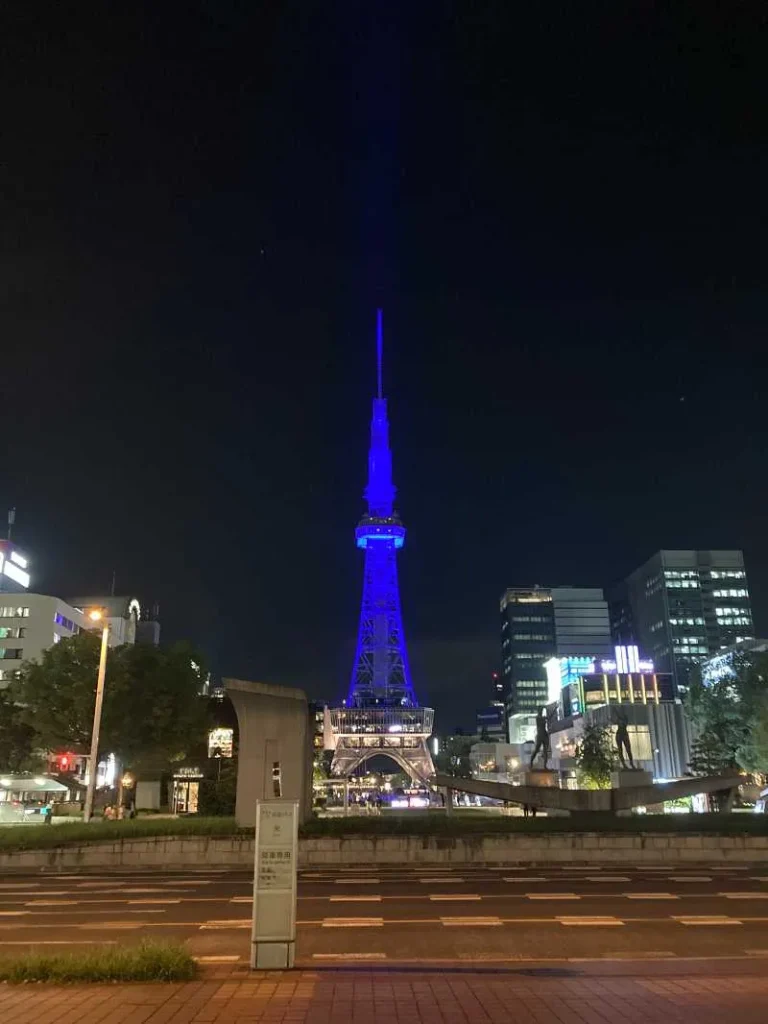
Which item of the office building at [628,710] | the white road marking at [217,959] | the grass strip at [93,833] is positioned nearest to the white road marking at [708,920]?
the white road marking at [217,959]

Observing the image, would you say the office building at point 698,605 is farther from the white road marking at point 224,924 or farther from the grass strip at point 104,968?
the grass strip at point 104,968

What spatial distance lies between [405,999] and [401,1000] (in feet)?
0.21

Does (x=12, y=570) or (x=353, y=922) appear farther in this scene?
(x=12, y=570)

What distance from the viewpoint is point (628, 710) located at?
4744 inches

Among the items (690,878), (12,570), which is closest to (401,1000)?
(690,878)

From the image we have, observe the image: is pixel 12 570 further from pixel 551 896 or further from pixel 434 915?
pixel 434 915

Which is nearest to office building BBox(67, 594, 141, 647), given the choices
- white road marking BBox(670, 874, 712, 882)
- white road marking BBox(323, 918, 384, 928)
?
white road marking BBox(670, 874, 712, 882)

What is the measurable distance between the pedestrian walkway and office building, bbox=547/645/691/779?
10016 centimetres

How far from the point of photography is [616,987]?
10047 mm

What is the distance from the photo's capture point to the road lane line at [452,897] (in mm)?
19125

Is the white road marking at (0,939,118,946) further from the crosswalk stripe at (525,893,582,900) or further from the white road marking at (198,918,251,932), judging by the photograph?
the crosswalk stripe at (525,893,582,900)

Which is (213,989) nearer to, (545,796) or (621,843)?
(621,843)

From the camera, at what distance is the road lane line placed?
1912 cm

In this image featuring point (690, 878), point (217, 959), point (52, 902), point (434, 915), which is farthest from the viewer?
point (690, 878)
